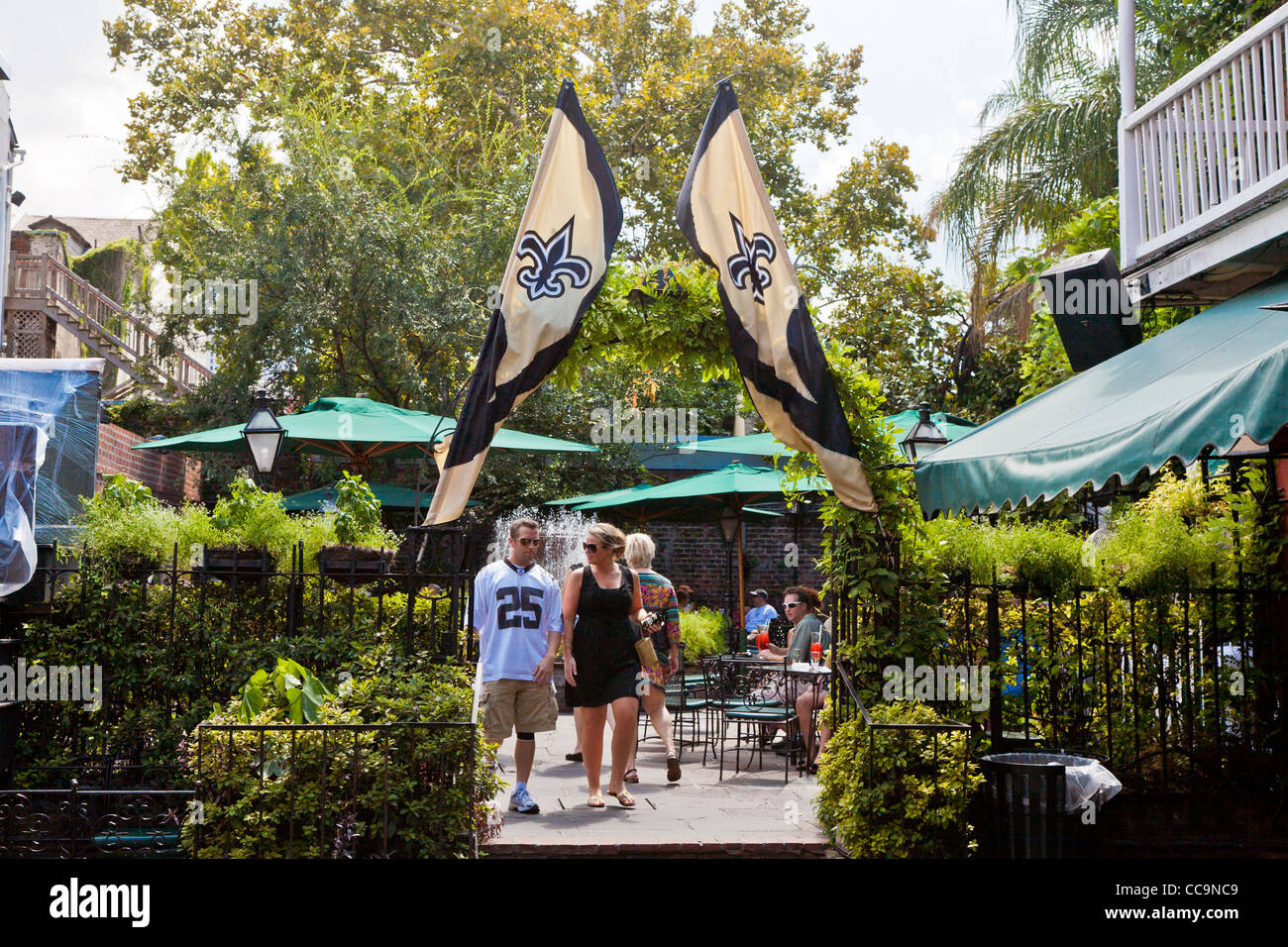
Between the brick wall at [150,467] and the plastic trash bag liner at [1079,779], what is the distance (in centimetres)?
1260

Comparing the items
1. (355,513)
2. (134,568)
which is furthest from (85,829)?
(355,513)

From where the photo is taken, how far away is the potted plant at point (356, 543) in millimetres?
7859

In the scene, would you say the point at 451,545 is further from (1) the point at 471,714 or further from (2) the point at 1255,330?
(2) the point at 1255,330

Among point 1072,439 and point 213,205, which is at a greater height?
point 213,205

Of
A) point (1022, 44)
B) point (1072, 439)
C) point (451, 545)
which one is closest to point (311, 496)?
point (451, 545)

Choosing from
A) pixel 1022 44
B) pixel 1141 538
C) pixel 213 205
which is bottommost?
pixel 1141 538

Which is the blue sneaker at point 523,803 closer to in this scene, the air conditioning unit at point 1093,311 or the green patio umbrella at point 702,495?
the air conditioning unit at point 1093,311

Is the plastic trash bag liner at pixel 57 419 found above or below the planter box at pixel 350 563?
above

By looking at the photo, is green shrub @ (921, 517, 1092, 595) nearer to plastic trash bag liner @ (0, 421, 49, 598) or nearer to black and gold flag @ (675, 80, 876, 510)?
black and gold flag @ (675, 80, 876, 510)

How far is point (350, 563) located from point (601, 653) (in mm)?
1997

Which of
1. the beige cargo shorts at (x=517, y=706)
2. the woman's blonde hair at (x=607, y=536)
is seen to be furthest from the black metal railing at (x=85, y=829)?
the woman's blonde hair at (x=607, y=536)

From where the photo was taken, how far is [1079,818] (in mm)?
6082

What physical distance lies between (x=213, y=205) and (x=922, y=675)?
16.7 m
